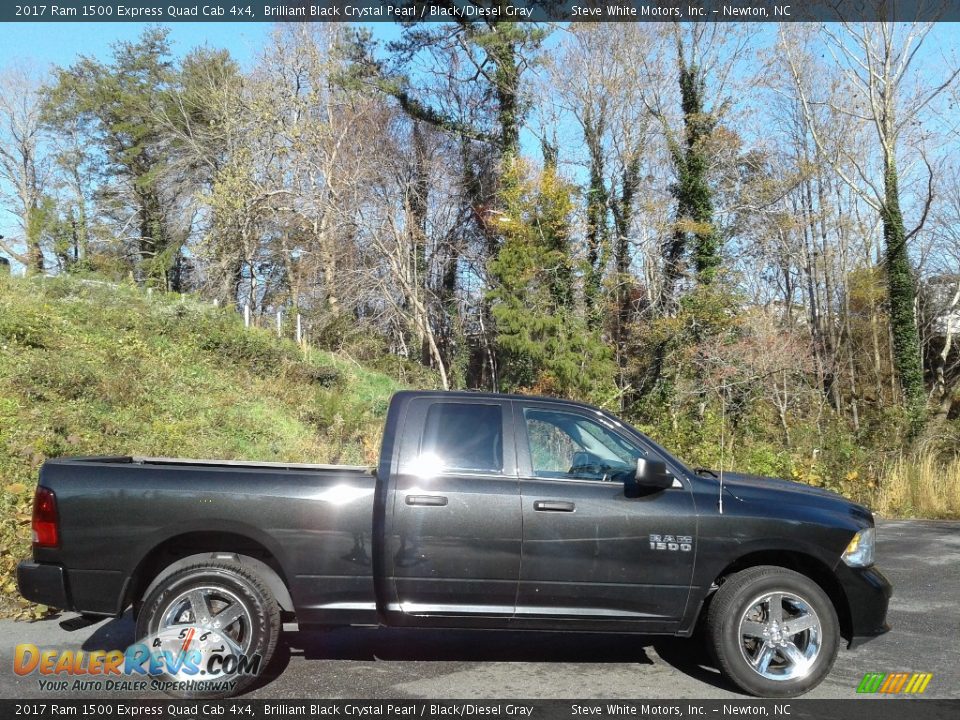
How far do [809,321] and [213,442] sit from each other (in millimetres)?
24315

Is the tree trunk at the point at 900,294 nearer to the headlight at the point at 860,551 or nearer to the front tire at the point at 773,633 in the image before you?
the headlight at the point at 860,551

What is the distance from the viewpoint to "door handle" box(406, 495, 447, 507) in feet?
16.6

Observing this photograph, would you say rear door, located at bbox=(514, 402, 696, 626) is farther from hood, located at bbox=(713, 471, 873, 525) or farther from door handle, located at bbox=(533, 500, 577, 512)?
hood, located at bbox=(713, 471, 873, 525)

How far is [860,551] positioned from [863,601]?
314mm

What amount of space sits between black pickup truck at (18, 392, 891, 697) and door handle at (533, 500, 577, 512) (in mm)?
14

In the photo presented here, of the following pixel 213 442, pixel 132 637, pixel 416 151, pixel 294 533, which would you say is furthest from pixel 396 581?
pixel 416 151

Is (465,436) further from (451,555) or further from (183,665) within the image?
(183,665)

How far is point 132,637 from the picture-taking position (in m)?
6.05

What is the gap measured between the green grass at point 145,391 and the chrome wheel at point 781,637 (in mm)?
5617

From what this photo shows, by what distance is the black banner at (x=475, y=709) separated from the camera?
4703 mm

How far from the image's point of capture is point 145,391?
44.4 ft

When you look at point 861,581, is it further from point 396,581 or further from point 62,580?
point 62,580

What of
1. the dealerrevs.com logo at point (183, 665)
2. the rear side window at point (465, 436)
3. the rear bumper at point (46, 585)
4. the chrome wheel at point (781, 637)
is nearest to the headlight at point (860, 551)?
the chrome wheel at point (781, 637)

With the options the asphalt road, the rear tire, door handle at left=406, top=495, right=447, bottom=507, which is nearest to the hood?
the asphalt road
